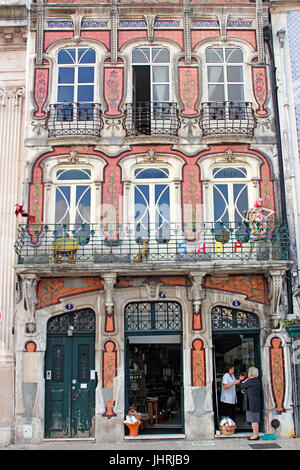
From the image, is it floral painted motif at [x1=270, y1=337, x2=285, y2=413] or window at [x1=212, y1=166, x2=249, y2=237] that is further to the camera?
window at [x1=212, y1=166, x2=249, y2=237]

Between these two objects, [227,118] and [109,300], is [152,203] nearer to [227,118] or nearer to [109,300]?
[109,300]

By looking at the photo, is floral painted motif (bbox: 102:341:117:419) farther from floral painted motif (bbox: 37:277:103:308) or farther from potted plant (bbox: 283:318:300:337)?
potted plant (bbox: 283:318:300:337)

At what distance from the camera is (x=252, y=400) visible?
14.6 m

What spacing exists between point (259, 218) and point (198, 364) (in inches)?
170

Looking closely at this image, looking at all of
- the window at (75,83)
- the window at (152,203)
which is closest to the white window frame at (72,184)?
the window at (152,203)

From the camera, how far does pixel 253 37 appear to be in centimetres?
1766

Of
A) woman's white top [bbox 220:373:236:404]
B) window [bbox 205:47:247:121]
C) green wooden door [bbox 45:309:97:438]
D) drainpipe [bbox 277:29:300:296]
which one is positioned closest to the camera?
green wooden door [bbox 45:309:97:438]

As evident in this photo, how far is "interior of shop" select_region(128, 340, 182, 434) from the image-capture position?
52.2 feet

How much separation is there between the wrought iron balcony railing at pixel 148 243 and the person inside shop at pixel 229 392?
3.14 meters

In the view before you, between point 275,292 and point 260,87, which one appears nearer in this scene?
point 275,292

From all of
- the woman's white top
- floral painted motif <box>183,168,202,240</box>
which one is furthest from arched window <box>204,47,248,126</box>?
the woman's white top

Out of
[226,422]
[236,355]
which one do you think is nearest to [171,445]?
[226,422]

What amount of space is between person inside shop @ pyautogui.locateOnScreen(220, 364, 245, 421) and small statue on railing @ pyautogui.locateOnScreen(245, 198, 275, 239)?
374 cm

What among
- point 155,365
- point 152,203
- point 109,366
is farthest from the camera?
point 152,203
